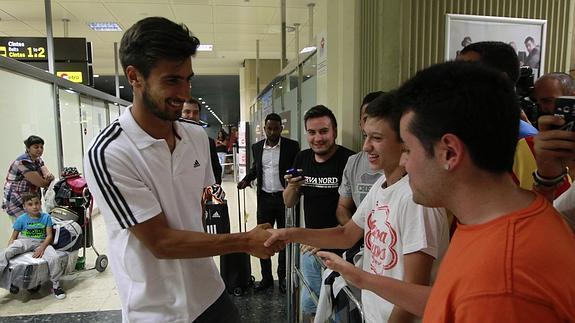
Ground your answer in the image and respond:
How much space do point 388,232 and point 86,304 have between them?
3201 millimetres

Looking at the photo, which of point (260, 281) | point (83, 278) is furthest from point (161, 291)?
point (83, 278)

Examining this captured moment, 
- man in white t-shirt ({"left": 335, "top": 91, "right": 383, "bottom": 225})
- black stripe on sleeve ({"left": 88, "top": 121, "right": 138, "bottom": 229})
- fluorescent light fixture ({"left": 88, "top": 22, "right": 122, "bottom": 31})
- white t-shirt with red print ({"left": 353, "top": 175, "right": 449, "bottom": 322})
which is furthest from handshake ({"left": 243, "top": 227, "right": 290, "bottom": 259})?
fluorescent light fixture ({"left": 88, "top": 22, "right": 122, "bottom": 31})

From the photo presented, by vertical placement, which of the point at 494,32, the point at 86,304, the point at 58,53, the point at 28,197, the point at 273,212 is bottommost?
the point at 86,304

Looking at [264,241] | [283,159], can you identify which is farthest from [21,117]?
[264,241]

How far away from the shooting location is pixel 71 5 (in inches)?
248

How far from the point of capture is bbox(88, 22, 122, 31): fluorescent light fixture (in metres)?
7.36

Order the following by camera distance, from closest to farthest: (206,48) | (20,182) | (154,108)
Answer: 1. (154,108)
2. (20,182)
3. (206,48)

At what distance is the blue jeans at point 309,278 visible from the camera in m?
1.97

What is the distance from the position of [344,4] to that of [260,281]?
8.57ft

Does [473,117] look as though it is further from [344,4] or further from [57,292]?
[57,292]

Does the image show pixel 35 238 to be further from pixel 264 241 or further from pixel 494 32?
pixel 494 32

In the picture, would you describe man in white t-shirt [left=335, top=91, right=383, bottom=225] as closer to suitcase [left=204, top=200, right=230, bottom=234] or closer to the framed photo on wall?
the framed photo on wall

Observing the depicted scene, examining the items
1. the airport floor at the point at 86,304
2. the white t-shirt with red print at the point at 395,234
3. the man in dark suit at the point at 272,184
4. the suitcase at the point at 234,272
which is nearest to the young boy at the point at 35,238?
the airport floor at the point at 86,304

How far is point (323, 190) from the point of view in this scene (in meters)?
2.66
